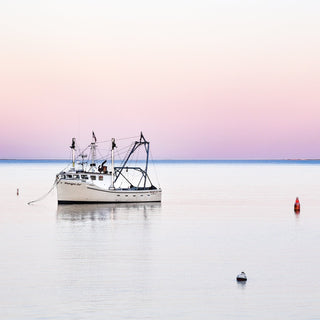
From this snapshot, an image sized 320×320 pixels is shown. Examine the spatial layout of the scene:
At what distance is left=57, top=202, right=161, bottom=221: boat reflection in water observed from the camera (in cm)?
7031

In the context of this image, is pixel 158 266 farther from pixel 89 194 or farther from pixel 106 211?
pixel 89 194

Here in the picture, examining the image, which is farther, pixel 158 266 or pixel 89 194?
pixel 89 194

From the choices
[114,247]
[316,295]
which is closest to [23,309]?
[316,295]

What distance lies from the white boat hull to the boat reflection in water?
65cm

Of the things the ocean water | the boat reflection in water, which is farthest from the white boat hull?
the ocean water

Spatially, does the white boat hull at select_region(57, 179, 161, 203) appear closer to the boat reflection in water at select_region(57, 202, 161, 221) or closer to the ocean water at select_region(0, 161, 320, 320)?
the boat reflection in water at select_region(57, 202, 161, 221)

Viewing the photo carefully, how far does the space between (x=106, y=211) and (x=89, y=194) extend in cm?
739

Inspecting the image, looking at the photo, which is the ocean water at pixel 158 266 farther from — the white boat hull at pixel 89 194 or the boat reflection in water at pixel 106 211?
the white boat hull at pixel 89 194

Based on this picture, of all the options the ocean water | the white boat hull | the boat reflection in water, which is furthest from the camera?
the white boat hull

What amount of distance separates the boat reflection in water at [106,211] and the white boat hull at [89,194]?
648 millimetres

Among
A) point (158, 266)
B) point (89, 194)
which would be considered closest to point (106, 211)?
point (89, 194)

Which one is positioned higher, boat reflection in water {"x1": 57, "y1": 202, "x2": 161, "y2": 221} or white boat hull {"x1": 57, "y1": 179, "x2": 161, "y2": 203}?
white boat hull {"x1": 57, "y1": 179, "x2": 161, "y2": 203}

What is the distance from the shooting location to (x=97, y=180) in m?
84.2

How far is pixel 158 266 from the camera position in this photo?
1549 inches
